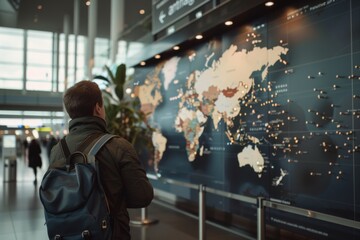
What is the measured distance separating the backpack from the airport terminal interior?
1.71 metres

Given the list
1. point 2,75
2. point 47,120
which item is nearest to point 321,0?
point 2,75

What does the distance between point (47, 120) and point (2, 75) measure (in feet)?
29.2

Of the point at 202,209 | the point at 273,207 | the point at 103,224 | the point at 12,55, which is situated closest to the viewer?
the point at 103,224

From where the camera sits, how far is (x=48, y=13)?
12562mm

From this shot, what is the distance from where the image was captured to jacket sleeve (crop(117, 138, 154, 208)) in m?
1.79

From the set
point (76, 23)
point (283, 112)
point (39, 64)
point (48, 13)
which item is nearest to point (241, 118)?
point (283, 112)

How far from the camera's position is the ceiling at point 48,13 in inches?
451

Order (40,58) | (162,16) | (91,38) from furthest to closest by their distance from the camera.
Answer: (40,58), (91,38), (162,16)

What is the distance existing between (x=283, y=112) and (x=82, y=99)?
333 cm

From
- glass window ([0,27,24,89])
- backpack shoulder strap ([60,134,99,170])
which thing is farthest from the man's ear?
glass window ([0,27,24,89])

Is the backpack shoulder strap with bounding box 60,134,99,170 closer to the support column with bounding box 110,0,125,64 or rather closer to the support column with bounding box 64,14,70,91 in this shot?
the support column with bounding box 110,0,125,64

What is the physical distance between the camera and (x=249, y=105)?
532cm

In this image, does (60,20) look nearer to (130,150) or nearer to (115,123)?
(115,123)

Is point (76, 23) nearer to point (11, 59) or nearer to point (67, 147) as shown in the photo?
point (11, 59)
